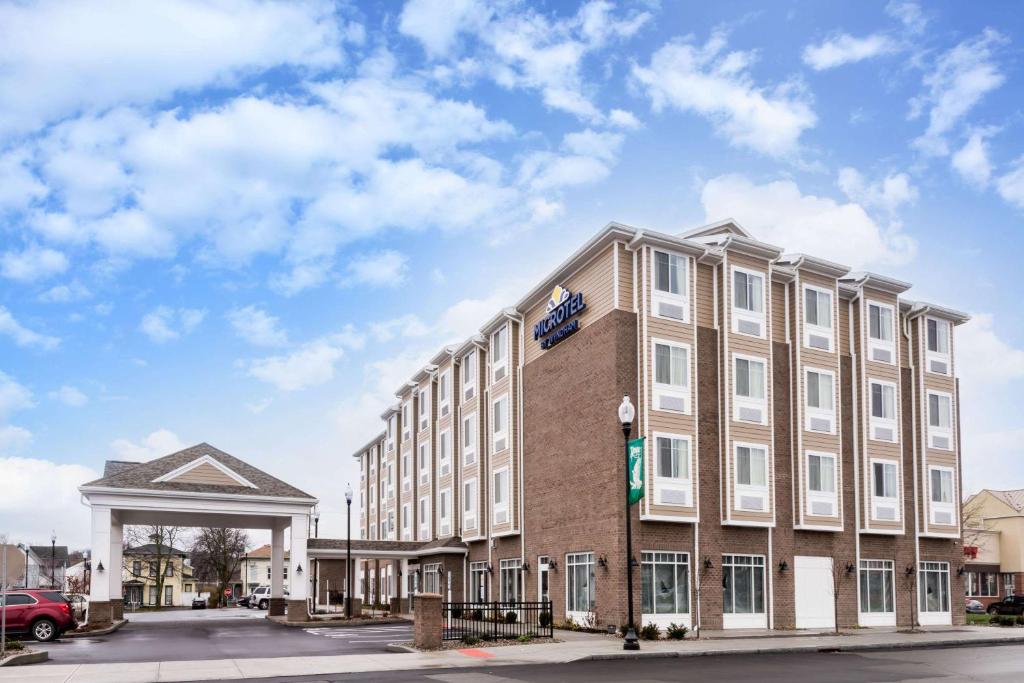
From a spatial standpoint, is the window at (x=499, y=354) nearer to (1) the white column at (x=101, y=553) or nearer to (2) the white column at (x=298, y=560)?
(2) the white column at (x=298, y=560)

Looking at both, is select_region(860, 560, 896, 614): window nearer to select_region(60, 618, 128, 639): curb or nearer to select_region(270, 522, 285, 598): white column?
select_region(270, 522, 285, 598): white column

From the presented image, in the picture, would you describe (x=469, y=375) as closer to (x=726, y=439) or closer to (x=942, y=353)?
(x=726, y=439)

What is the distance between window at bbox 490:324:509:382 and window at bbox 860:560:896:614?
1675 cm

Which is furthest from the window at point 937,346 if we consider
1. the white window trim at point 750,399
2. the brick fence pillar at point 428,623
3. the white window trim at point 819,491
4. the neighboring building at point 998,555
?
the neighboring building at point 998,555

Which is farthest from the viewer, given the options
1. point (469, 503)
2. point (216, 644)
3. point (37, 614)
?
point (469, 503)

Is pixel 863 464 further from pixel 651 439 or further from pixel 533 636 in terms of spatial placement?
pixel 533 636

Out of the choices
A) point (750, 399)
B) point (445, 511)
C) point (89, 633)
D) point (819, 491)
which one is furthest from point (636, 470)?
point (445, 511)

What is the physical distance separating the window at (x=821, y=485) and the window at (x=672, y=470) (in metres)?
5.72

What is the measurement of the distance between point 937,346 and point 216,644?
31.5 m

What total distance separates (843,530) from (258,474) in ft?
85.2

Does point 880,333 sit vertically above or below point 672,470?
above

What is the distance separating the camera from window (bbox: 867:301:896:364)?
39.7m

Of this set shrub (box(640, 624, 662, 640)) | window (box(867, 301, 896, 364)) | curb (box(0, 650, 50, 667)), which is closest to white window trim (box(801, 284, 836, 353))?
window (box(867, 301, 896, 364))

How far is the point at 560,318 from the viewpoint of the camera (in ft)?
123
